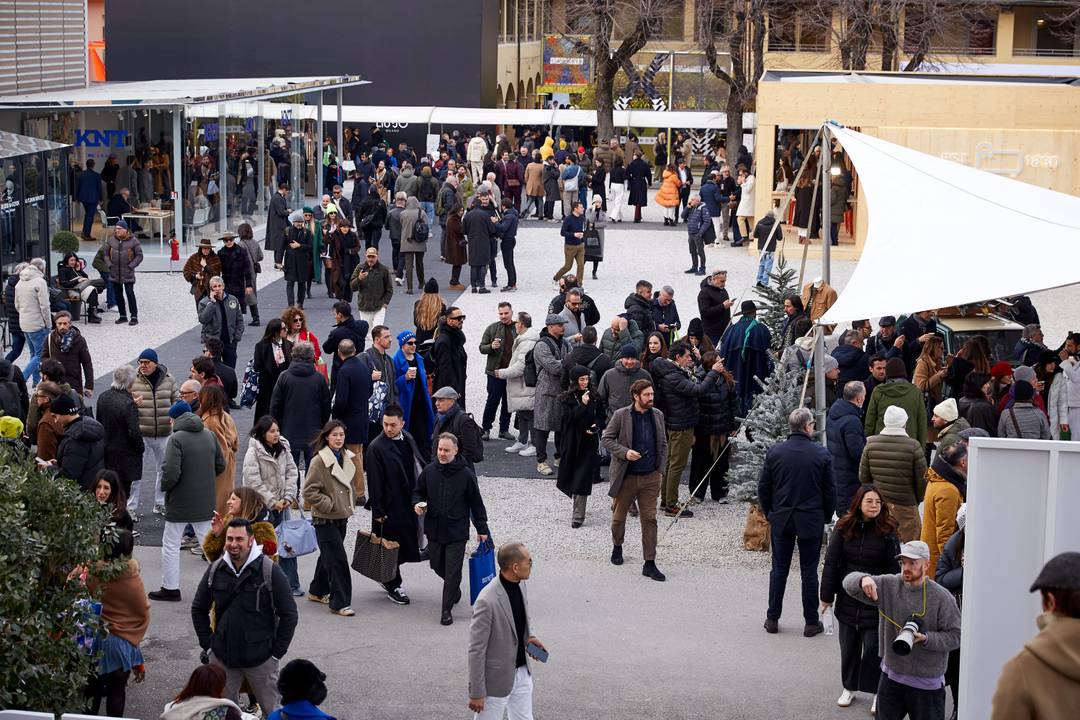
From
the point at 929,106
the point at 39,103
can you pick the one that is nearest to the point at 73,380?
the point at 39,103

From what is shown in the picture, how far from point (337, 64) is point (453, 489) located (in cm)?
4170

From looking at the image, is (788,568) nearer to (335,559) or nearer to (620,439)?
(620,439)

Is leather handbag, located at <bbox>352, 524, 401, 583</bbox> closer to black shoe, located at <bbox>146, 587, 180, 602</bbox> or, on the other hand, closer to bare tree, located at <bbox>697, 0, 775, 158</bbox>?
black shoe, located at <bbox>146, 587, 180, 602</bbox>

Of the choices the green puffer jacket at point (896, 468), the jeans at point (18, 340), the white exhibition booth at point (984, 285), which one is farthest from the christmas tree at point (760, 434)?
the jeans at point (18, 340)

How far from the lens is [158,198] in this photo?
997 inches

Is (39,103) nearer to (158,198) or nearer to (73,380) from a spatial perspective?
(158,198)

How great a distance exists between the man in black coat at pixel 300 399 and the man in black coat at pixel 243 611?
469 cm

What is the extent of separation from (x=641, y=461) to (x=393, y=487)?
6.55ft

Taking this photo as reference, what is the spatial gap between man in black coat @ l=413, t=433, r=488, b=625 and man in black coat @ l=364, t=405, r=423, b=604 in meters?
0.28

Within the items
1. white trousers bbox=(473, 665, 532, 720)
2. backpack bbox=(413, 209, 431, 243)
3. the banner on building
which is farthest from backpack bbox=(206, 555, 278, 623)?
the banner on building

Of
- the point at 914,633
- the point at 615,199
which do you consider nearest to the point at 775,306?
the point at 914,633

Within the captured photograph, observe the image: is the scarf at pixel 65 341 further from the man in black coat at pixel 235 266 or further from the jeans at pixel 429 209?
the jeans at pixel 429 209

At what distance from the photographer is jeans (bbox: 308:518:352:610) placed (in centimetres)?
995

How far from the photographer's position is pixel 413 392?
13172 millimetres
